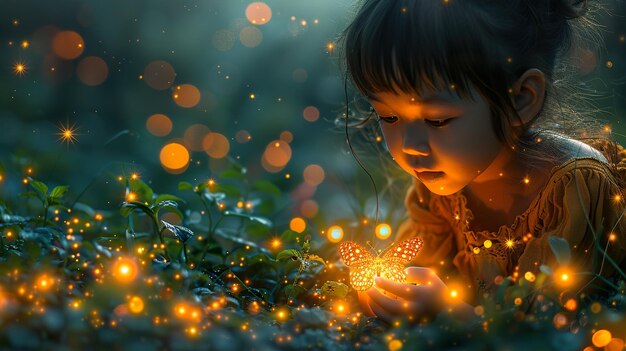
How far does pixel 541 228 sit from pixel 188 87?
2.14 meters

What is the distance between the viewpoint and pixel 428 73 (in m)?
1.63

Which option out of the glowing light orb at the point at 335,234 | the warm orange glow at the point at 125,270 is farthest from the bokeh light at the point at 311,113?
the warm orange glow at the point at 125,270

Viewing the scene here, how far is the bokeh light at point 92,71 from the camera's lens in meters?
3.50

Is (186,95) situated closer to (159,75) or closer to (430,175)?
(159,75)

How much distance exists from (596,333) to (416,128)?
2.07ft

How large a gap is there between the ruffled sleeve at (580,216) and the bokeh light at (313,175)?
1.46 meters

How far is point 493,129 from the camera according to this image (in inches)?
69.0

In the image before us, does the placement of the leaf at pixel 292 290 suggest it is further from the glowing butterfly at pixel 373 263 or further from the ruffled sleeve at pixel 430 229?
the ruffled sleeve at pixel 430 229

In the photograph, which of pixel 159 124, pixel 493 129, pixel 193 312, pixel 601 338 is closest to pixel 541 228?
pixel 493 129

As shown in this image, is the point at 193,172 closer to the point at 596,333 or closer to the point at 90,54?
the point at 90,54

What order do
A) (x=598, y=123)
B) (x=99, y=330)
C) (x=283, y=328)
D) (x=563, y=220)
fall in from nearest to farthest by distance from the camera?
1. (x=99, y=330)
2. (x=283, y=328)
3. (x=563, y=220)
4. (x=598, y=123)

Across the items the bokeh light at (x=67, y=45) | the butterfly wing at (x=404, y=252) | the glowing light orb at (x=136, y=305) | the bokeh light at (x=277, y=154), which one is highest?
the bokeh light at (x=67, y=45)

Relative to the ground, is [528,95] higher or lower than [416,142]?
lower

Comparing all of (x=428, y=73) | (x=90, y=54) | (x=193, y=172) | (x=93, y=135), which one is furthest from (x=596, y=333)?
(x=90, y=54)
